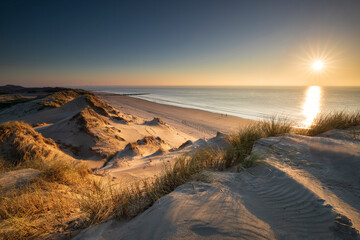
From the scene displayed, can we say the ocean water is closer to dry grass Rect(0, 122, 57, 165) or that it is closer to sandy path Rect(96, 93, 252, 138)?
sandy path Rect(96, 93, 252, 138)

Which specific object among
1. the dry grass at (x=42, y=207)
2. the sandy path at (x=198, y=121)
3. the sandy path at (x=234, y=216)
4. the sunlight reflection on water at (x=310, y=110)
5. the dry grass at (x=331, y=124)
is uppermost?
the dry grass at (x=331, y=124)

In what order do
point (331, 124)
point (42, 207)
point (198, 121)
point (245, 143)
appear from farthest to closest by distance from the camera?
point (198, 121), point (331, 124), point (245, 143), point (42, 207)

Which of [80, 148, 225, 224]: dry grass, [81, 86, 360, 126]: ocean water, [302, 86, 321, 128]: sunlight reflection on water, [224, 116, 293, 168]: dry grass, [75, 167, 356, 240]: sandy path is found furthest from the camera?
[81, 86, 360, 126]: ocean water

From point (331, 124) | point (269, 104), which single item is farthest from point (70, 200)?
point (269, 104)

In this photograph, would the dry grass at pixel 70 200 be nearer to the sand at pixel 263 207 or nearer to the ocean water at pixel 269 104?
the sand at pixel 263 207

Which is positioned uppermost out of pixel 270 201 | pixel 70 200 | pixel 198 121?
pixel 270 201

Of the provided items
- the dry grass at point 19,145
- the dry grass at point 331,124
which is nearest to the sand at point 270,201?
the dry grass at point 331,124

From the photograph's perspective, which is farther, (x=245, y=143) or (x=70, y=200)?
(x=245, y=143)

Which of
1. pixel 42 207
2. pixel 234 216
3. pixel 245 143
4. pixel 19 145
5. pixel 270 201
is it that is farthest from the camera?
pixel 19 145

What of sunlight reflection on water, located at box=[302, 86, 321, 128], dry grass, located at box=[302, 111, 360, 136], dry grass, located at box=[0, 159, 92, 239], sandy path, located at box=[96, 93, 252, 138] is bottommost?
sandy path, located at box=[96, 93, 252, 138]

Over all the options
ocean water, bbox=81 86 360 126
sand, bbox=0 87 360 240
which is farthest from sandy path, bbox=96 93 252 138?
sand, bbox=0 87 360 240

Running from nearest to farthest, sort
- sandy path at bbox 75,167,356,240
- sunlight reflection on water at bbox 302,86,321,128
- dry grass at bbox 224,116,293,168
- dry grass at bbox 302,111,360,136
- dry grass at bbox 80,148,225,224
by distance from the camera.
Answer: sandy path at bbox 75,167,356,240
dry grass at bbox 80,148,225,224
dry grass at bbox 224,116,293,168
dry grass at bbox 302,111,360,136
sunlight reflection on water at bbox 302,86,321,128

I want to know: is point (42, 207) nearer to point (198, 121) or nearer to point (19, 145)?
point (19, 145)

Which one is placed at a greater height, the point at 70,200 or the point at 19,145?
the point at 19,145
